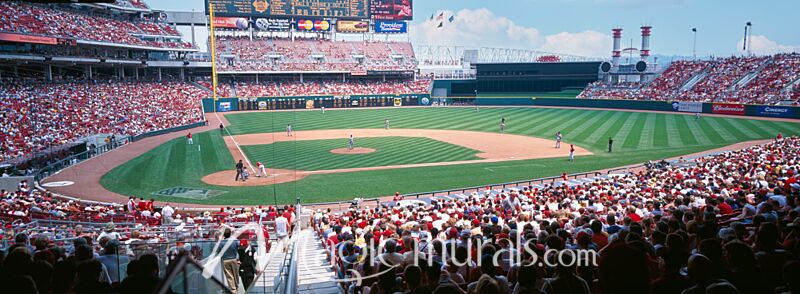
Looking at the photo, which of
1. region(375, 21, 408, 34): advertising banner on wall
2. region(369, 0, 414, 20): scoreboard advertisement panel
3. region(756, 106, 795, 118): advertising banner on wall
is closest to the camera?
region(756, 106, 795, 118): advertising banner on wall

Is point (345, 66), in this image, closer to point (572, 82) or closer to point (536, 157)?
point (572, 82)

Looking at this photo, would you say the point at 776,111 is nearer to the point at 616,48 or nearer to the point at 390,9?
the point at 616,48

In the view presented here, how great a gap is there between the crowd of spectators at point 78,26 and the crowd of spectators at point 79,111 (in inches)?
192

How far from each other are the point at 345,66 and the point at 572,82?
122 feet

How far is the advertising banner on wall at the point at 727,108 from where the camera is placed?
5362 centimetres

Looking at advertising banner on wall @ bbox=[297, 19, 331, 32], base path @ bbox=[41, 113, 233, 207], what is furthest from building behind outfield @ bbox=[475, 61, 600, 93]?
base path @ bbox=[41, 113, 233, 207]

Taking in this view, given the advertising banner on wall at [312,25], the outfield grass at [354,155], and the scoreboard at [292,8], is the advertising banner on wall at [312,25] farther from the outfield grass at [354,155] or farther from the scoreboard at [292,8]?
the outfield grass at [354,155]

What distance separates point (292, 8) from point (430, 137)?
51108 mm

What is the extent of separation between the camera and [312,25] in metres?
88.6

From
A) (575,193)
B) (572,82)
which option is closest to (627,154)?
(575,193)

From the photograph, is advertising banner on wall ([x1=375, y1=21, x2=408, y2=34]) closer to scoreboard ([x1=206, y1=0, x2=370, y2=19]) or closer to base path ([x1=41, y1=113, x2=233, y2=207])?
scoreboard ([x1=206, y1=0, x2=370, y2=19])

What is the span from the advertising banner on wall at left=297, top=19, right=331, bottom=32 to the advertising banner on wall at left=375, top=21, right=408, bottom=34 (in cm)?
922

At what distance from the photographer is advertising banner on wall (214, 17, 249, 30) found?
82912mm

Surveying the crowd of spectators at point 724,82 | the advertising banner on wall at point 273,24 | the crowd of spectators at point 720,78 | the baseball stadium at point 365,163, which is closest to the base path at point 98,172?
the baseball stadium at point 365,163
